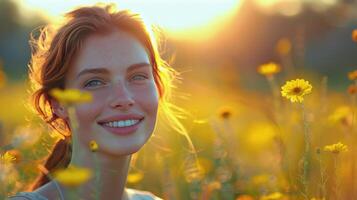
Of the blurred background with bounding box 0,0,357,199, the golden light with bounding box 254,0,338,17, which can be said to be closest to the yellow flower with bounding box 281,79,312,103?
the blurred background with bounding box 0,0,357,199

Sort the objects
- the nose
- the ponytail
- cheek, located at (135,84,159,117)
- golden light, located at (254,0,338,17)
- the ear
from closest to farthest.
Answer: the nose, cheek, located at (135,84,159,117), the ear, the ponytail, golden light, located at (254,0,338,17)

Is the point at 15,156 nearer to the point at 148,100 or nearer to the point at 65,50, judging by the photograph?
the point at 65,50

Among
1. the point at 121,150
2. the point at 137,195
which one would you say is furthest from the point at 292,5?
the point at 121,150

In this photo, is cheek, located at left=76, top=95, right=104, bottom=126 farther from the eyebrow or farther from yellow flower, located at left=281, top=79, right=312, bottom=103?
yellow flower, located at left=281, top=79, right=312, bottom=103

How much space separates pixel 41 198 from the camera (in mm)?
2682

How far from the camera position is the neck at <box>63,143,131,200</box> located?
2805 mm

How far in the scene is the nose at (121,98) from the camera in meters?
2.60

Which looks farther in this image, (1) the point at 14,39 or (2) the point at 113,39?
(1) the point at 14,39

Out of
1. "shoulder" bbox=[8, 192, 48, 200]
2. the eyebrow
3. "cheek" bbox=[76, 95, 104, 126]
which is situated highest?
the eyebrow

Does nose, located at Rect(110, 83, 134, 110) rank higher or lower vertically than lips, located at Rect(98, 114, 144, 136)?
higher

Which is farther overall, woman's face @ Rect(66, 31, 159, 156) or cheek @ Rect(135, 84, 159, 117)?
cheek @ Rect(135, 84, 159, 117)

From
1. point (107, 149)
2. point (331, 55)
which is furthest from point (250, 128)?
point (331, 55)

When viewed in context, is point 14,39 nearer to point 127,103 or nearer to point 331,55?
point 331,55

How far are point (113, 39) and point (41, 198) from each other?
0.67 meters
